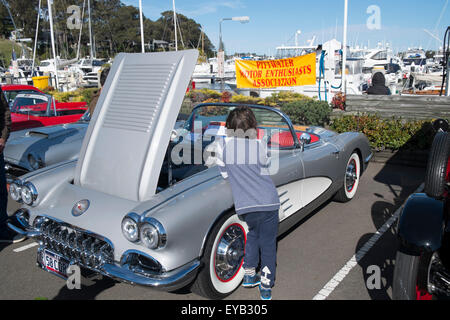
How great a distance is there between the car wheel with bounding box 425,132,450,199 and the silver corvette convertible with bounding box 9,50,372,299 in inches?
49.3

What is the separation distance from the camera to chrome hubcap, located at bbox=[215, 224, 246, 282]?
2.90 m

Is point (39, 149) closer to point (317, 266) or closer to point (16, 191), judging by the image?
point (16, 191)

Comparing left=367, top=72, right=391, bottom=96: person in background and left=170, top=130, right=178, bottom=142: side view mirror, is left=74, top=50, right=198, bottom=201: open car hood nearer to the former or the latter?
left=170, top=130, right=178, bottom=142: side view mirror

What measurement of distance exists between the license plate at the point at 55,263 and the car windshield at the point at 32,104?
17.7ft

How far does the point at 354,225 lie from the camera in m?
4.45

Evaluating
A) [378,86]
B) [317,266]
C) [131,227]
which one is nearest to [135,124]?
[131,227]

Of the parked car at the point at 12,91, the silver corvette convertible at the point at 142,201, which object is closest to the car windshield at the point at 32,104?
the parked car at the point at 12,91

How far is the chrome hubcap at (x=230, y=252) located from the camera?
2902mm

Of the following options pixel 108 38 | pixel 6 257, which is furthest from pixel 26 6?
pixel 6 257

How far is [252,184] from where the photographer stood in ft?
9.12

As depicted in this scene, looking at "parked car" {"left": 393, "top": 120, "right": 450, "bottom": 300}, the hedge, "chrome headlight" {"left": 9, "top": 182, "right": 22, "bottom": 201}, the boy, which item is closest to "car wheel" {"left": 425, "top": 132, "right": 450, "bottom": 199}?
"parked car" {"left": 393, "top": 120, "right": 450, "bottom": 300}
